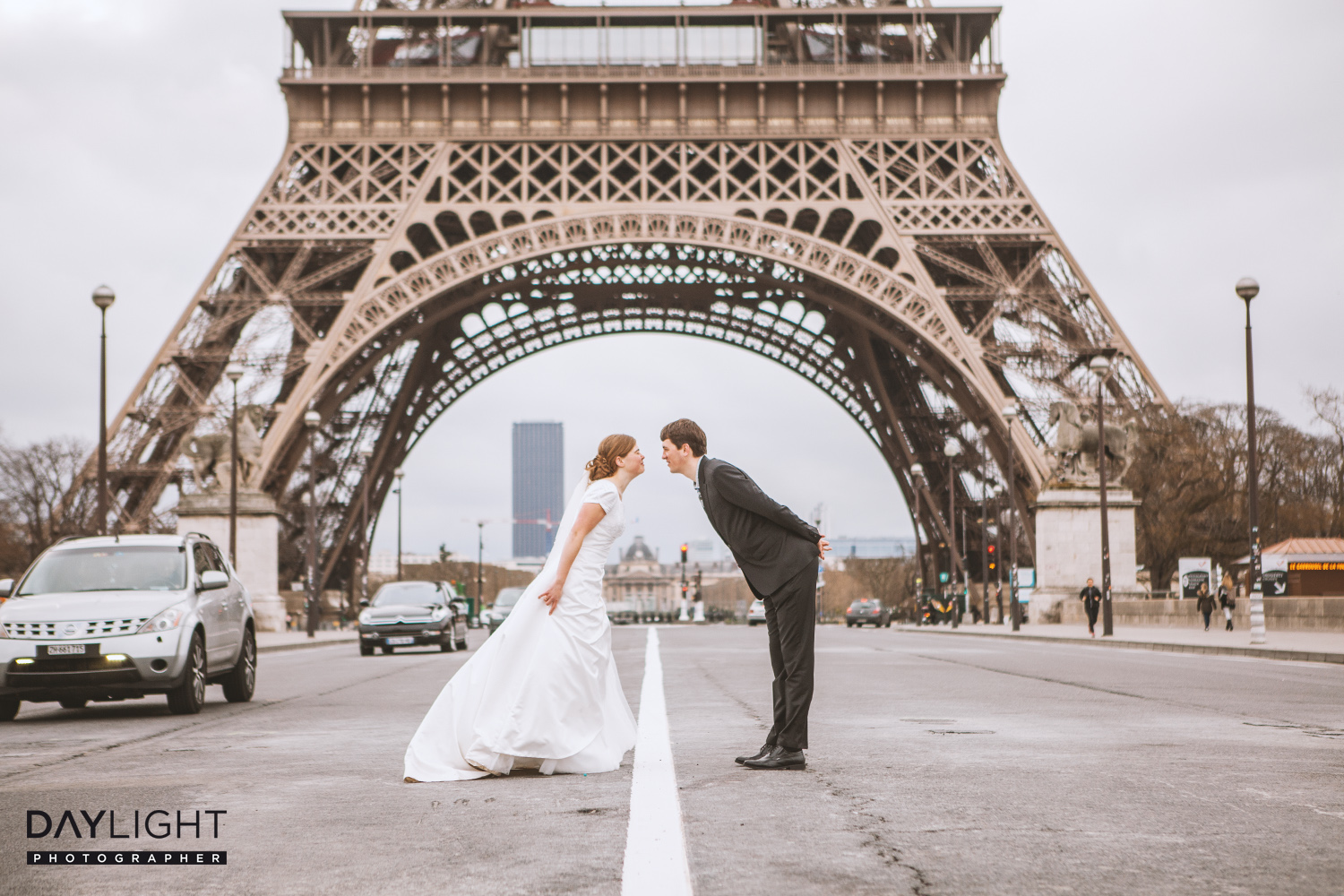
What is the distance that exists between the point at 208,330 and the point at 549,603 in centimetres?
3320

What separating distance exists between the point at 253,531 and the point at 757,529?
1397 inches

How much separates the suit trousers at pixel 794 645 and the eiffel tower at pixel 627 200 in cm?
3183

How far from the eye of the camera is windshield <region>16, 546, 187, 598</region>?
12.5 meters

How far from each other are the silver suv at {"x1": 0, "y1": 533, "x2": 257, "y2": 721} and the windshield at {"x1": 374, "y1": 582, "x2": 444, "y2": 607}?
14724 millimetres

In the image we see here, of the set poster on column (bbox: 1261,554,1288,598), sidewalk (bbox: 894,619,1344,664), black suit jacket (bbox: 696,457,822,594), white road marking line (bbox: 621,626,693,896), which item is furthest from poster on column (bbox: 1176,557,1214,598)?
black suit jacket (bbox: 696,457,822,594)

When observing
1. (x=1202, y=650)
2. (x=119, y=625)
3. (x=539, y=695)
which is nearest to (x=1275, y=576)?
(x=1202, y=650)

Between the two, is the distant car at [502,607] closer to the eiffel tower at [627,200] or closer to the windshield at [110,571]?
the eiffel tower at [627,200]

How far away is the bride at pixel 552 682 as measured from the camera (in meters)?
7.16

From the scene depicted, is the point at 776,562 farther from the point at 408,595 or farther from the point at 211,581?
the point at 408,595

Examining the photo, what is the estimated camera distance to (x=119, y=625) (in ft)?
38.0

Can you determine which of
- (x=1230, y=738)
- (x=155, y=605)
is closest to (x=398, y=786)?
(x=1230, y=738)

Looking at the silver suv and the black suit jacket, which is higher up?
the black suit jacket

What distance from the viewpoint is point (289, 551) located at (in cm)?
5894

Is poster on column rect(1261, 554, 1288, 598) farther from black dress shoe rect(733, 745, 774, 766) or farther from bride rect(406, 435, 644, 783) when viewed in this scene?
bride rect(406, 435, 644, 783)
